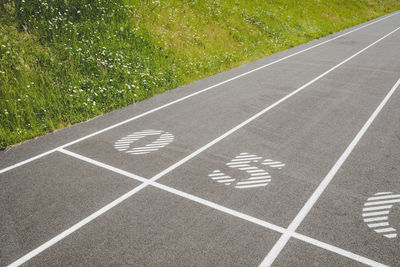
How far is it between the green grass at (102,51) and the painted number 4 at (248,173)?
A: 4563 mm

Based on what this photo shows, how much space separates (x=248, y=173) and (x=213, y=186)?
0.80 metres

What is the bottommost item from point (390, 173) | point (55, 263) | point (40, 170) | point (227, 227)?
point (390, 173)

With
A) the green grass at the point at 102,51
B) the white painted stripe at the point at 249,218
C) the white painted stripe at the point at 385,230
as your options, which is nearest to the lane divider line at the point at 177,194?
the white painted stripe at the point at 249,218

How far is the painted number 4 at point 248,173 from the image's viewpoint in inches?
220

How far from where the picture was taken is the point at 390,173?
589 centimetres

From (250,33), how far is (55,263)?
56.8 ft

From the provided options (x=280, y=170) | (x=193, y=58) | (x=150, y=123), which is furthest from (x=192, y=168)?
(x=193, y=58)

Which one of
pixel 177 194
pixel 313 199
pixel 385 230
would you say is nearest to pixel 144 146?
pixel 177 194

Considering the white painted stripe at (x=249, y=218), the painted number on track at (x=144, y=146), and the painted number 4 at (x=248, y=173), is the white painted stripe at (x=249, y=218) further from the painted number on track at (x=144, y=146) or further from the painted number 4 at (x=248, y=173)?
the painted number on track at (x=144, y=146)

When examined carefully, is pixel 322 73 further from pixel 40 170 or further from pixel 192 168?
pixel 40 170

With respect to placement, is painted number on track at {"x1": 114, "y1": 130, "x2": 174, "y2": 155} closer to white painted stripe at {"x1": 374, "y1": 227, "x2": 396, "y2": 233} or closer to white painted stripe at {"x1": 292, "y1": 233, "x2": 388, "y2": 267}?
white painted stripe at {"x1": 292, "y1": 233, "x2": 388, "y2": 267}

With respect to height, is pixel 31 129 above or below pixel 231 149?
above

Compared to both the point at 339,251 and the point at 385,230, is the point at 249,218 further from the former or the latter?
the point at 385,230

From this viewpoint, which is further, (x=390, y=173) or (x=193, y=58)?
(x=193, y=58)
